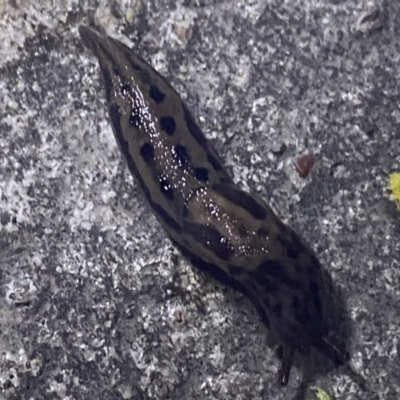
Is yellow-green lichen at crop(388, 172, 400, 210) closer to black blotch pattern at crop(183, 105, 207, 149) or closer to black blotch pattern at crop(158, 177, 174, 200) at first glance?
black blotch pattern at crop(183, 105, 207, 149)

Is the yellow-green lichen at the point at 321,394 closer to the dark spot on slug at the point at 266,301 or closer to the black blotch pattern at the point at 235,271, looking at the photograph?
the dark spot on slug at the point at 266,301

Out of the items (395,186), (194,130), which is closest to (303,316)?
(395,186)

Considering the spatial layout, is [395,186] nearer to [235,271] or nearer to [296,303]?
[296,303]

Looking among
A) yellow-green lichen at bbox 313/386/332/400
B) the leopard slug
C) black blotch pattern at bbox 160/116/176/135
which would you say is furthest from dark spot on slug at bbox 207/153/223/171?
yellow-green lichen at bbox 313/386/332/400

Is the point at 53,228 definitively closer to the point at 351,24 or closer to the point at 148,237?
the point at 148,237

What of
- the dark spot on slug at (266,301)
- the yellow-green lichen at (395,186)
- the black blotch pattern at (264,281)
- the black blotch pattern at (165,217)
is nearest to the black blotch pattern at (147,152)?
the black blotch pattern at (165,217)

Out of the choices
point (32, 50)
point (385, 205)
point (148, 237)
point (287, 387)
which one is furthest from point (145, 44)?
point (287, 387)
